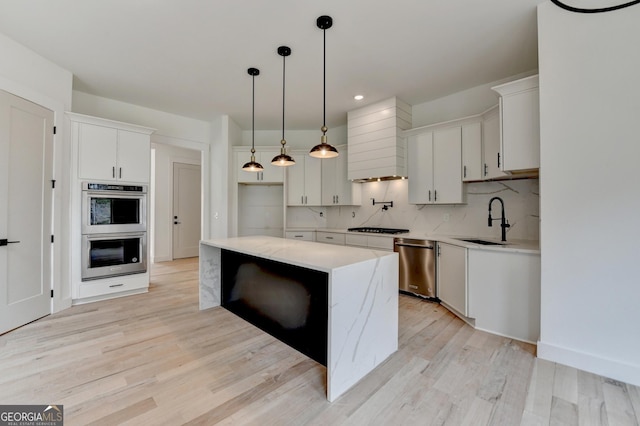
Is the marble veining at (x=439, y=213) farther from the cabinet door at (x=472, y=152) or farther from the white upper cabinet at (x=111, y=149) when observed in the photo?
the white upper cabinet at (x=111, y=149)

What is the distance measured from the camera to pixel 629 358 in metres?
1.95

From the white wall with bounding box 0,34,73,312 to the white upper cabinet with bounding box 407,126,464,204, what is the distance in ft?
14.5

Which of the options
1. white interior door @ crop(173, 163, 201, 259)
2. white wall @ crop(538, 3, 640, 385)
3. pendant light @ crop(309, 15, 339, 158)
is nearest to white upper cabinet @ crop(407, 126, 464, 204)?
white wall @ crop(538, 3, 640, 385)

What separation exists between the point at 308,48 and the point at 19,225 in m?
3.44

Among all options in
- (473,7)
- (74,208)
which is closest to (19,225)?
(74,208)

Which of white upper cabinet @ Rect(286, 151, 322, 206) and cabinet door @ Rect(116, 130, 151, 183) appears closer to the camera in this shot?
cabinet door @ Rect(116, 130, 151, 183)

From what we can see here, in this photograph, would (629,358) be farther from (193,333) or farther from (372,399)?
(193,333)

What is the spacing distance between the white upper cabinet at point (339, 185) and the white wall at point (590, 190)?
287 centimetres

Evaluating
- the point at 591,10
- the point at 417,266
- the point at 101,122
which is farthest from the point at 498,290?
the point at 101,122

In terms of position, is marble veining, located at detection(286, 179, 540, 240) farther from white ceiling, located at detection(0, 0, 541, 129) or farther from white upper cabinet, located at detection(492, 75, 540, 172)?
white ceiling, located at detection(0, 0, 541, 129)

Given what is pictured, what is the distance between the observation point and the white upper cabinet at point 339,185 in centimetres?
487

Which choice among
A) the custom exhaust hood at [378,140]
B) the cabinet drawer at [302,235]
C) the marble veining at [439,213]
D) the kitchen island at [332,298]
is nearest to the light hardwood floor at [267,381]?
the kitchen island at [332,298]

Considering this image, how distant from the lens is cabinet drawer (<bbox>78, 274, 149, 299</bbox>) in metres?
3.49
